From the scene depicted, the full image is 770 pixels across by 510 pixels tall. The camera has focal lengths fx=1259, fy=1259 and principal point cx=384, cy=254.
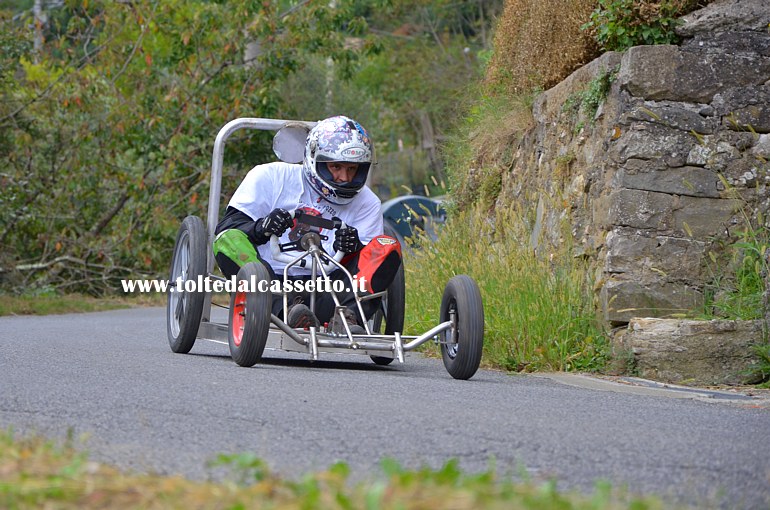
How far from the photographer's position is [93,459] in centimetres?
387

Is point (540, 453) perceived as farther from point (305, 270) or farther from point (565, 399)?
point (305, 270)

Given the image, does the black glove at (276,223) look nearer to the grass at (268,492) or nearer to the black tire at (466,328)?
the black tire at (466,328)

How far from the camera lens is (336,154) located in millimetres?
8125

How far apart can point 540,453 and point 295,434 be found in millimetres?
890

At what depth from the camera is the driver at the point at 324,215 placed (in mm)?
7973

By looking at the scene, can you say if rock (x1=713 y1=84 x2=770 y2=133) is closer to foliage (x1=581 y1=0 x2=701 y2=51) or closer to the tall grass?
foliage (x1=581 y1=0 x2=701 y2=51)

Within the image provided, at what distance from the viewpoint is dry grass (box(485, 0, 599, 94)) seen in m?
9.91

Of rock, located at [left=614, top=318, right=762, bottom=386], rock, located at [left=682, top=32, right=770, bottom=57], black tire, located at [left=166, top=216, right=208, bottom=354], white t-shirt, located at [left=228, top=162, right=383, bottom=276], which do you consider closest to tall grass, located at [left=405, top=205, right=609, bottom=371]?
rock, located at [left=614, top=318, right=762, bottom=386]

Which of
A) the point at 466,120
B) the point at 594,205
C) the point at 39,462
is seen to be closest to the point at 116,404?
the point at 39,462

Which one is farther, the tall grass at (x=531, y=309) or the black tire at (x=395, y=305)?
the tall grass at (x=531, y=309)

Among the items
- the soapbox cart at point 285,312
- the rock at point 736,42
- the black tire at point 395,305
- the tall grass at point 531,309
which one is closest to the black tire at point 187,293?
the soapbox cart at point 285,312

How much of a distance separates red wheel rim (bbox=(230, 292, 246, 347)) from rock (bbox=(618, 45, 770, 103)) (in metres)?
3.03

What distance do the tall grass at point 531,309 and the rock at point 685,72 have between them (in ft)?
4.50

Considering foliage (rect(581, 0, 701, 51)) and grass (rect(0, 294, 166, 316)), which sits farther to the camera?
grass (rect(0, 294, 166, 316))
